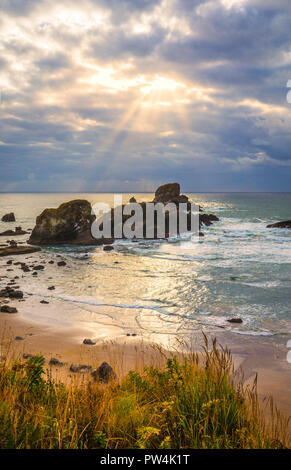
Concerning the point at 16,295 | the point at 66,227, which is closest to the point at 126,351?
the point at 16,295

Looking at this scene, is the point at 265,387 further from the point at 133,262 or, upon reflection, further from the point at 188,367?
the point at 133,262

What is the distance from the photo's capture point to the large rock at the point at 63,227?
37938 mm

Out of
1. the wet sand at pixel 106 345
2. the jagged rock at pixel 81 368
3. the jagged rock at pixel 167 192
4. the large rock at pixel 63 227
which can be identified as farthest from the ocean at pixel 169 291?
the jagged rock at pixel 167 192

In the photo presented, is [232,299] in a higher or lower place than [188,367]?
lower

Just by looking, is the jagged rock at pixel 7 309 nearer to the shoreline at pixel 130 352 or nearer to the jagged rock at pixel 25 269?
the shoreline at pixel 130 352

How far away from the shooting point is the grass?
144 inches

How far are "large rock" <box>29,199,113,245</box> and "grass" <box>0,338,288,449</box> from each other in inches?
1328

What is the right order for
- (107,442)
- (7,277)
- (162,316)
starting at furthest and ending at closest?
(7,277)
(162,316)
(107,442)

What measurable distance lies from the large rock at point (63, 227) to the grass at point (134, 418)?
33740 millimetres

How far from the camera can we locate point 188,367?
5.29 metres

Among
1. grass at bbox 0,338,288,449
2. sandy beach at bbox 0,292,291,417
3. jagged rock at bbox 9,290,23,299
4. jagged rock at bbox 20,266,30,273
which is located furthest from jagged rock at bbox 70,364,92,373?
jagged rock at bbox 20,266,30,273

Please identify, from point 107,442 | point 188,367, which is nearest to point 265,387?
point 188,367

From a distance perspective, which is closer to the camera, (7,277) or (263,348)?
(263,348)
